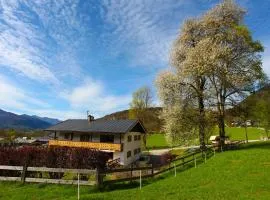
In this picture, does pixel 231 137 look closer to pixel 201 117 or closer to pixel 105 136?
pixel 105 136

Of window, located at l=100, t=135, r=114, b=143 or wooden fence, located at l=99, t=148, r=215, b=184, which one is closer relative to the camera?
wooden fence, located at l=99, t=148, r=215, b=184

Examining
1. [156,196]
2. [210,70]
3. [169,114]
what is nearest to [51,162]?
[156,196]

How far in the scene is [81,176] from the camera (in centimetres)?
1912

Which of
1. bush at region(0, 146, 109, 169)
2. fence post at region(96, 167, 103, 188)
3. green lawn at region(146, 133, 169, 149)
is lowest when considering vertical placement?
fence post at region(96, 167, 103, 188)

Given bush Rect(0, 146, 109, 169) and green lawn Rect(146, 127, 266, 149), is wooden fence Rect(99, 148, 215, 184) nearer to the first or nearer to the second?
bush Rect(0, 146, 109, 169)

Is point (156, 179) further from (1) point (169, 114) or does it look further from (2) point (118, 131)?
(2) point (118, 131)

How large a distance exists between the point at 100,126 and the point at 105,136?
2.26 m

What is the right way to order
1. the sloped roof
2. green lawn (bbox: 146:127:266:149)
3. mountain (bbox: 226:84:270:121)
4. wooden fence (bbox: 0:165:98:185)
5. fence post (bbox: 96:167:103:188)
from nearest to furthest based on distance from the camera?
fence post (bbox: 96:167:103:188) < wooden fence (bbox: 0:165:98:185) < mountain (bbox: 226:84:270:121) < the sloped roof < green lawn (bbox: 146:127:266:149)

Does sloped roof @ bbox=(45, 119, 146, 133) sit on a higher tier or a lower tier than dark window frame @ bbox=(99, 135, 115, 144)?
higher

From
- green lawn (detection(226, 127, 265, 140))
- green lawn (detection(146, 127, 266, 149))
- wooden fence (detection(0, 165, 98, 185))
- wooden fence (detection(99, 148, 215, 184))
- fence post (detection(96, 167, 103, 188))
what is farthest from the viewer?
green lawn (detection(226, 127, 265, 140))

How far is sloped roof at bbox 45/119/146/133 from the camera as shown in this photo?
47.1 meters

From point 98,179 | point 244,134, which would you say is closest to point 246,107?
point 98,179

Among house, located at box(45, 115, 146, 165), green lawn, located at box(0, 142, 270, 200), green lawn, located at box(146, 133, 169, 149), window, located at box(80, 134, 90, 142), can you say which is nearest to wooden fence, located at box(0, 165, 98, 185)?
green lawn, located at box(0, 142, 270, 200)

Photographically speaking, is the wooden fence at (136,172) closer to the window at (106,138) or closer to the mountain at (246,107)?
the mountain at (246,107)
